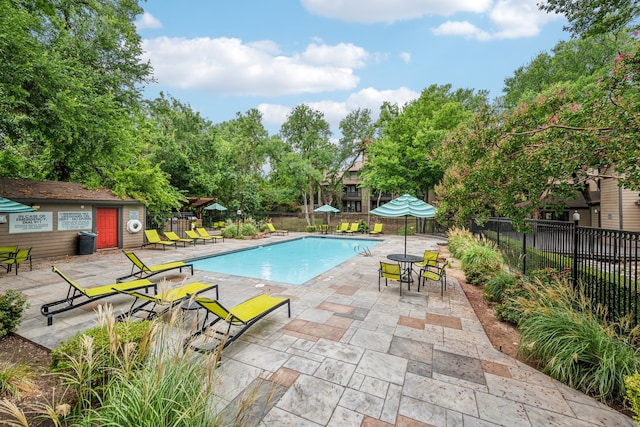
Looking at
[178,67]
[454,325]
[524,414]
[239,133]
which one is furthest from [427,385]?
[239,133]

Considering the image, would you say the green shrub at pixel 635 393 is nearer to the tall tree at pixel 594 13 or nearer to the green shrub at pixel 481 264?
the green shrub at pixel 481 264

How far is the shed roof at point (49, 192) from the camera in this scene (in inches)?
370

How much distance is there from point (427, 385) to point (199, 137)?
78.0 ft

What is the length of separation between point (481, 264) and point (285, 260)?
7310mm

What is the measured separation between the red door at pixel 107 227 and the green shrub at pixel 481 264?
14.1 m

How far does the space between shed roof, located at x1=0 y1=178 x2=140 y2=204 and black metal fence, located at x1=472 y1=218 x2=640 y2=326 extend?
14.6m

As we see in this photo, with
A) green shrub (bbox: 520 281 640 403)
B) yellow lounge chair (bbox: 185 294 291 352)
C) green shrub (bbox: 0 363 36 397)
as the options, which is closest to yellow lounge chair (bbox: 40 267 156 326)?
yellow lounge chair (bbox: 185 294 291 352)

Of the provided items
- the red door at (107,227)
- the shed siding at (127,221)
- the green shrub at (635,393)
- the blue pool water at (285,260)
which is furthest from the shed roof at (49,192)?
the green shrub at (635,393)

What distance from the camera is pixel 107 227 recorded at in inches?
471

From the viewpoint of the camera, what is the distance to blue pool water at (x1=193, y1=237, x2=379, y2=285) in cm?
882

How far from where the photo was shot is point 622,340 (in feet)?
9.48

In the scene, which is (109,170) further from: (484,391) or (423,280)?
(484,391)

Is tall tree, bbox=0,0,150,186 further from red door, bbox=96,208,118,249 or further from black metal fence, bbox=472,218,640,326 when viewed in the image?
Answer: black metal fence, bbox=472,218,640,326

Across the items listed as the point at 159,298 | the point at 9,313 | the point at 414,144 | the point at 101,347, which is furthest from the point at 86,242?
the point at 414,144
